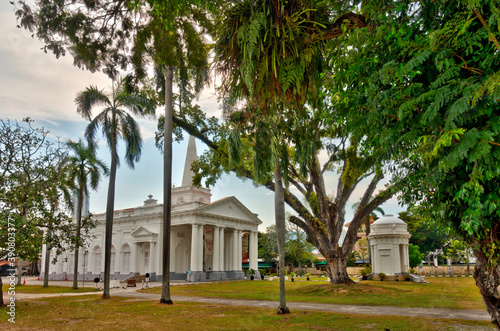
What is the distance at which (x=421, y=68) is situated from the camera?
483cm

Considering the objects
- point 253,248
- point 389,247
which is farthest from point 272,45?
point 253,248

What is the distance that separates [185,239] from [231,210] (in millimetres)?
6417

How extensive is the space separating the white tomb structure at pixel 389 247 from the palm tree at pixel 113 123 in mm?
22284

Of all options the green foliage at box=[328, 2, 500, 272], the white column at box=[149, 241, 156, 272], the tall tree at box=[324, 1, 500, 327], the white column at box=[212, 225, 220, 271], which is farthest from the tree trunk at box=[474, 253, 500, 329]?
the white column at box=[149, 241, 156, 272]

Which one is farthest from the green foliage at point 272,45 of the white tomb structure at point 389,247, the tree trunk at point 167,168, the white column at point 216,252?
the white column at point 216,252

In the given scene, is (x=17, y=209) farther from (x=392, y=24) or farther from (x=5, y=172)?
(x=392, y=24)

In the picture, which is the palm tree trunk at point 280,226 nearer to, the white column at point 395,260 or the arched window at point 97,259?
the white column at point 395,260

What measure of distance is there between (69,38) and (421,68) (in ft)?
25.6

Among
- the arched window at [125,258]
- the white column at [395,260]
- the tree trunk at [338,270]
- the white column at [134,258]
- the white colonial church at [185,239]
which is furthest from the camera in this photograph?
the arched window at [125,258]

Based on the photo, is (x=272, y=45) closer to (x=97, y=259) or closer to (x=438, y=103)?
(x=438, y=103)

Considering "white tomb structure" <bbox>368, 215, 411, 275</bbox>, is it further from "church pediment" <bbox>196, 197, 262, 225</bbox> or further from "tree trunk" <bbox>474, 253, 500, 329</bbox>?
"tree trunk" <bbox>474, 253, 500, 329</bbox>

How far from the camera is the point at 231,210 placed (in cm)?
4250

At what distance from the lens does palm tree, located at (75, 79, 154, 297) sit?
69.2 ft

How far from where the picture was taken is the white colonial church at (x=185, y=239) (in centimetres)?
3841
